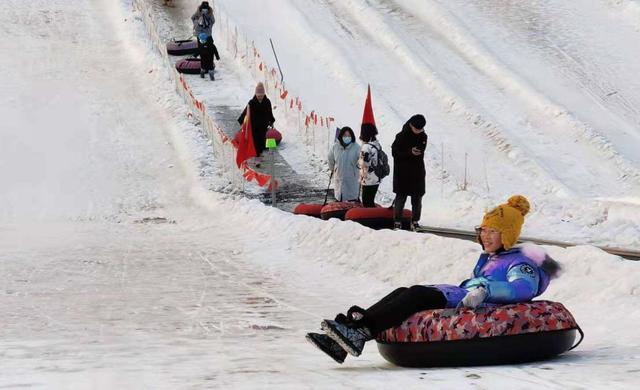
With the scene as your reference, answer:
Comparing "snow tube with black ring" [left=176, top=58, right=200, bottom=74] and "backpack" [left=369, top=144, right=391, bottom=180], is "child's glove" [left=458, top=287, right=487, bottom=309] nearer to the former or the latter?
"backpack" [left=369, top=144, right=391, bottom=180]

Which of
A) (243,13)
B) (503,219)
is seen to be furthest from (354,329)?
(243,13)

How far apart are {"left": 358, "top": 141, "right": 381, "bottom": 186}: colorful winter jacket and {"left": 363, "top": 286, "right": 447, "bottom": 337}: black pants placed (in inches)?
310

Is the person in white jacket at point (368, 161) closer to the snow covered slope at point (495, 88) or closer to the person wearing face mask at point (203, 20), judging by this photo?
the snow covered slope at point (495, 88)

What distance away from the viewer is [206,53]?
2462 centimetres

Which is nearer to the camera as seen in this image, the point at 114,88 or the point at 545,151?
the point at 545,151

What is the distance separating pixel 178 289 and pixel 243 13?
863 inches

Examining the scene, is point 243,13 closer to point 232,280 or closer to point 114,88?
point 114,88

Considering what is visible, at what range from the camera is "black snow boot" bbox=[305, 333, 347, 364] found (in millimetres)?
→ 5680

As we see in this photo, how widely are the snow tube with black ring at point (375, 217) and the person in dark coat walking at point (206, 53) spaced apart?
11.8m

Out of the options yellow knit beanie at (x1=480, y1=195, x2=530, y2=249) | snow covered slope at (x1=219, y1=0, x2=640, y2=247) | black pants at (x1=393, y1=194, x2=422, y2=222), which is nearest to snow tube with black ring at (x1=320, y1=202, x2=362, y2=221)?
black pants at (x1=393, y1=194, x2=422, y2=222)

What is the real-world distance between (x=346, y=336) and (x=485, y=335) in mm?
730

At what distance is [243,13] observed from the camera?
30766 millimetres

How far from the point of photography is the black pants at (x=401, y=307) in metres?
5.81

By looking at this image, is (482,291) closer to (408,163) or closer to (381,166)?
(408,163)
